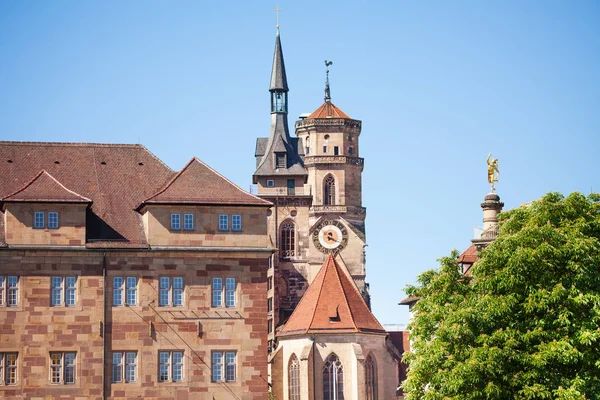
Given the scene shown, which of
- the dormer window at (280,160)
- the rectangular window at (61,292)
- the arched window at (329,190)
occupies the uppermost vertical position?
the dormer window at (280,160)

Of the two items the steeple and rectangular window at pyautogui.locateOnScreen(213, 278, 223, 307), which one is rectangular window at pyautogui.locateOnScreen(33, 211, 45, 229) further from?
the steeple

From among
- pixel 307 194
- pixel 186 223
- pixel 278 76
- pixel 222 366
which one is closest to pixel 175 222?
pixel 186 223

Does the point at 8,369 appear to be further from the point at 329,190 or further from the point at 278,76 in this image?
the point at 329,190

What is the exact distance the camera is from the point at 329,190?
16588cm

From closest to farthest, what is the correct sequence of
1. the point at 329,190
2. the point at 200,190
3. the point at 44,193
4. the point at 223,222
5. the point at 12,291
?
the point at 12,291, the point at 44,193, the point at 223,222, the point at 200,190, the point at 329,190

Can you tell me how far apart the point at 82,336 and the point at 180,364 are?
5.33 m

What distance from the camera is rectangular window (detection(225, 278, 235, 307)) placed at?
8638 cm

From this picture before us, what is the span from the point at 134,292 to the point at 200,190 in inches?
261

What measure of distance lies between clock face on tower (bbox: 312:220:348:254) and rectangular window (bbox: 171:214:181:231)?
69.3 m

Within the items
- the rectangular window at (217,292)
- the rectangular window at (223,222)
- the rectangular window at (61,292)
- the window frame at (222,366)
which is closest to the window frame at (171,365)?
the window frame at (222,366)

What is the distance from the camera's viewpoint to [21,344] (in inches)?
3295

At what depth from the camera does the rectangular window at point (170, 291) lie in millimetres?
85812

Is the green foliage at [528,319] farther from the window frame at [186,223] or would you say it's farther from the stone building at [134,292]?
the window frame at [186,223]

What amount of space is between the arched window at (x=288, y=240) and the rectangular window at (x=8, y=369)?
71.2 meters
